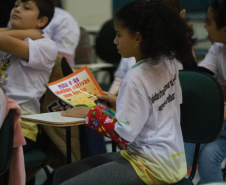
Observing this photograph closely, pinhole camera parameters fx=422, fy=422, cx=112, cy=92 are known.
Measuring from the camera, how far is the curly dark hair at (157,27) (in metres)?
1.50

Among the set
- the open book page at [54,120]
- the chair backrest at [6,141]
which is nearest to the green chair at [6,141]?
the chair backrest at [6,141]

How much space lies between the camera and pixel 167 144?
153 centimetres

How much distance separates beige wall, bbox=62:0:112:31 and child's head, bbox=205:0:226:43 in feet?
12.3

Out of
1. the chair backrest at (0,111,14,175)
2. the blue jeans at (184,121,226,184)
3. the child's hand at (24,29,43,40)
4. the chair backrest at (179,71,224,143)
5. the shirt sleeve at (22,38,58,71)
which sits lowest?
the blue jeans at (184,121,226,184)

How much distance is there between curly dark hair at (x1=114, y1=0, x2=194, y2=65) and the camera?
1500 mm

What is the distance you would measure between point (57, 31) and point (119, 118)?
2299 millimetres

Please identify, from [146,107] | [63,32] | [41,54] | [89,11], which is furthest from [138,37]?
[89,11]

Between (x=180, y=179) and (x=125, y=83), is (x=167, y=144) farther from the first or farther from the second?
(x=125, y=83)

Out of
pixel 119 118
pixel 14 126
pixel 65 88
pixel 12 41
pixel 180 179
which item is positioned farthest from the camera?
pixel 12 41

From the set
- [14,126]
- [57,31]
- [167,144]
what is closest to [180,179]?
[167,144]

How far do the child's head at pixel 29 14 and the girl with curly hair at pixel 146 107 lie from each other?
2.95 ft

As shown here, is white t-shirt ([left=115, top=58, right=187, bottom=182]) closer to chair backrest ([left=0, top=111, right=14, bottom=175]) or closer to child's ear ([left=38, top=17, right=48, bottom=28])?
chair backrest ([left=0, top=111, right=14, bottom=175])

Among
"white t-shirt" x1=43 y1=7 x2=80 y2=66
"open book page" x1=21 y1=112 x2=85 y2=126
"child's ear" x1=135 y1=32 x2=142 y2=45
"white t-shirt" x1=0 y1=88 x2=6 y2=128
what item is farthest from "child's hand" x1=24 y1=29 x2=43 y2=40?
"white t-shirt" x1=43 y1=7 x2=80 y2=66

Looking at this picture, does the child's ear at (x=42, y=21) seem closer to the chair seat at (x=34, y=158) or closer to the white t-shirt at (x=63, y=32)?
the chair seat at (x=34, y=158)
